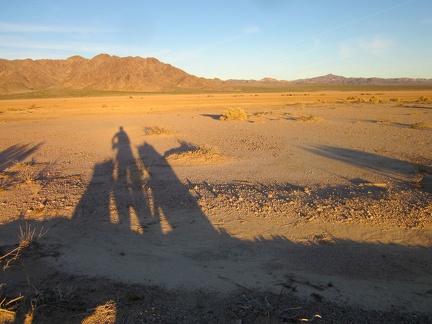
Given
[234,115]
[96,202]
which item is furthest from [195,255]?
[234,115]

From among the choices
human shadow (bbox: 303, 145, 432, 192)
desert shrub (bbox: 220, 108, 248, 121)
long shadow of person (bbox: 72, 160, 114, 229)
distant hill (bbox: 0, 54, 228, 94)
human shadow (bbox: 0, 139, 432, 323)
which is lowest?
human shadow (bbox: 0, 139, 432, 323)

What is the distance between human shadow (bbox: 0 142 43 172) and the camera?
12344 millimetres

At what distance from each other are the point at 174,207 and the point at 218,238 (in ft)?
5.72

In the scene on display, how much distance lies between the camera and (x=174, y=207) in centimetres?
743

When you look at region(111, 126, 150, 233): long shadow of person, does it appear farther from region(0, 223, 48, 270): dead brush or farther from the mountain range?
the mountain range

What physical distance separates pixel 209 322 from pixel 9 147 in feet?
49.8

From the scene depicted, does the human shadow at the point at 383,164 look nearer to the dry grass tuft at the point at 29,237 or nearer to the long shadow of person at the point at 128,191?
the long shadow of person at the point at 128,191

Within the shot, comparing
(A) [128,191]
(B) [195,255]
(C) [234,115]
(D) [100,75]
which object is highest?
(D) [100,75]

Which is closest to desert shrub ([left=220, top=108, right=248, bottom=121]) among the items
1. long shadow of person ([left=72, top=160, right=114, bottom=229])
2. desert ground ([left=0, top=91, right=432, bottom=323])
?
desert ground ([left=0, top=91, right=432, bottom=323])

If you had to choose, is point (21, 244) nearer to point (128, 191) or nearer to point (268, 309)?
point (128, 191)

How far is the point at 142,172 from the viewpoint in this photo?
33.9ft

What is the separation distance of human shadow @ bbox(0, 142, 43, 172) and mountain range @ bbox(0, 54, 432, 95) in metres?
117

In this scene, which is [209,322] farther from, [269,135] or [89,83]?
[89,83]

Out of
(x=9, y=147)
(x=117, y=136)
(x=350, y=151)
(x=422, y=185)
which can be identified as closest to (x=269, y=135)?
(x=350, y=151)
